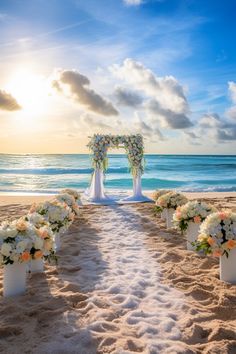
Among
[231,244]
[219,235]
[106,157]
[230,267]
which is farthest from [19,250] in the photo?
[106,157]

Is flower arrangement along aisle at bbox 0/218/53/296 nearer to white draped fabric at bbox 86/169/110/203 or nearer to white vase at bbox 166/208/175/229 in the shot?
white vase at bbox 166/208/175/229

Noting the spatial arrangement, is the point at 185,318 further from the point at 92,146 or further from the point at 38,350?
the point at 92,146

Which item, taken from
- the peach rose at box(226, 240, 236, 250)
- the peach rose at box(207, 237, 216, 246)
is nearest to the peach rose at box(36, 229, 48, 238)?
the peach rose at box(207, 237, 216, 246)

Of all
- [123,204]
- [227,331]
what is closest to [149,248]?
[227,331]

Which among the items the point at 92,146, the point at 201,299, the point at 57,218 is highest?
the point at 92,146

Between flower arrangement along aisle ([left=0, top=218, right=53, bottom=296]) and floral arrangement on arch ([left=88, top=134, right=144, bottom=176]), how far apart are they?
394 inches

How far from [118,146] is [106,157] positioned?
750 millimetres

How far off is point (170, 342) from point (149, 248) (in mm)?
3676

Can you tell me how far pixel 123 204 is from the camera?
44.1 ft

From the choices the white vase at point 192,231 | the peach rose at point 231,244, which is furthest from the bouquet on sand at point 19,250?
the white vase at point 192,231

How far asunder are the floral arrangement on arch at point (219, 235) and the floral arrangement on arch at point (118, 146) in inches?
383

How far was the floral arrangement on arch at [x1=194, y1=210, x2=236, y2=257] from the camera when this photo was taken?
16.7 feet

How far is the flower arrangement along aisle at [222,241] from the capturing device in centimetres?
510

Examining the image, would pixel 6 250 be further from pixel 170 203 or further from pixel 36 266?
pixel 170 203
